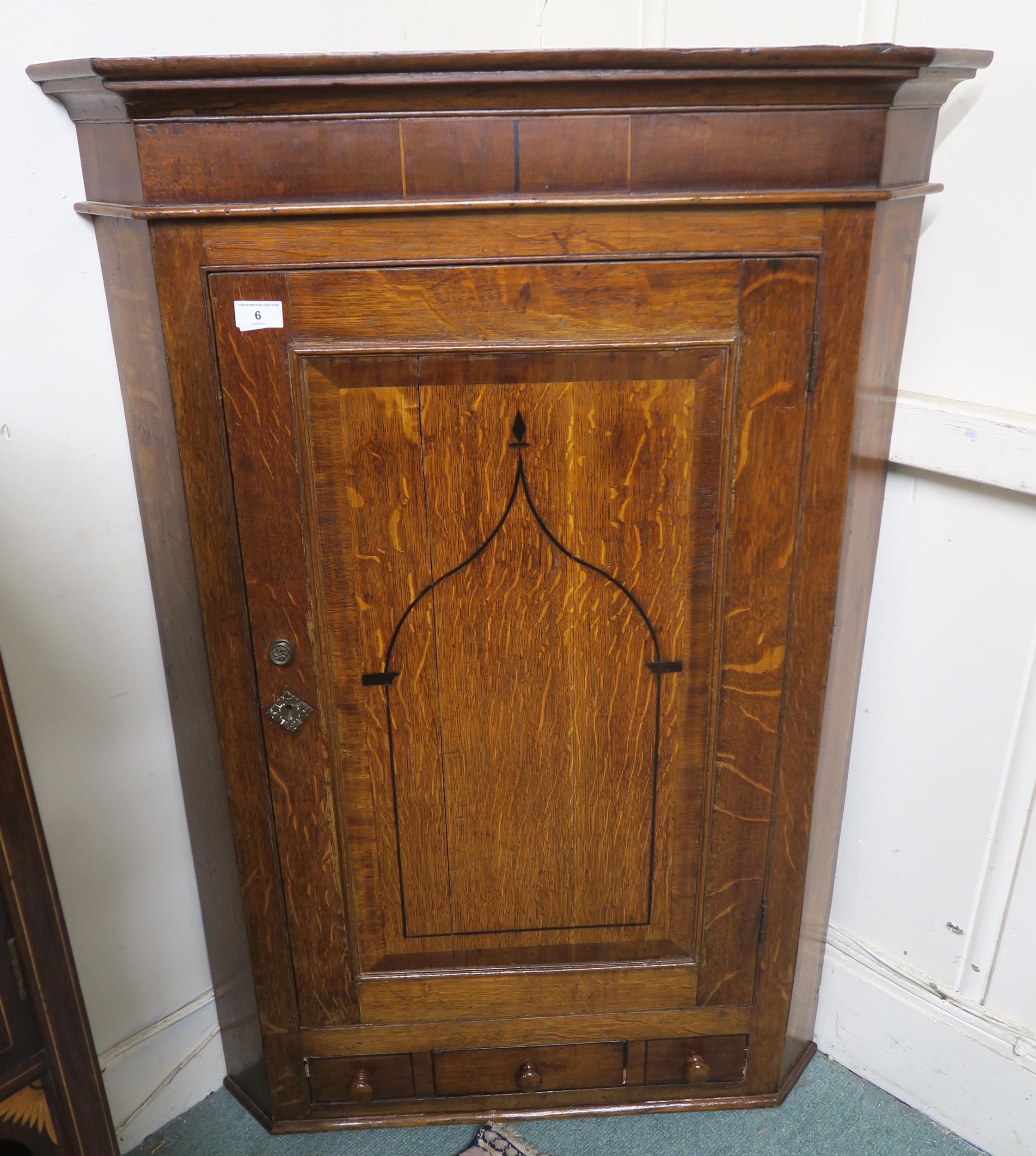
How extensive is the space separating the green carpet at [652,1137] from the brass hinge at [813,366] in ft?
4.03

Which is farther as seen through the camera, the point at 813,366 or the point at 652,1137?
the point at 652,1137

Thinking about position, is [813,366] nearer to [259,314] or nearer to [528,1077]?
[259,314]

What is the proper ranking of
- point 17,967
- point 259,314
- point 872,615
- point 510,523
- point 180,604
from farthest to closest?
point 872,615 < point 180,604 < point 510,523 < point 259,314 < point 17,967

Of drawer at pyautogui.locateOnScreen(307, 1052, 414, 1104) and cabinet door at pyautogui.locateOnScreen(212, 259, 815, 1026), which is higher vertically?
cabinet door at pyautogui.locateOnScreen(212, 259, 815, 1026)

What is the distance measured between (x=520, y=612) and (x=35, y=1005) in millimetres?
→ 711

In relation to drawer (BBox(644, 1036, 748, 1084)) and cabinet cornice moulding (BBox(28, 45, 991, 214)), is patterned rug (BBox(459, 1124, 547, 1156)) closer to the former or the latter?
drawer (BBox(644, 1036, 748, 1084))

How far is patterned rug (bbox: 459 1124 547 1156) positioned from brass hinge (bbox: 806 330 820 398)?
4.18 ft

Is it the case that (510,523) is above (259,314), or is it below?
below

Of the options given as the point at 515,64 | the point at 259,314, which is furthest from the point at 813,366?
the point at 259,314

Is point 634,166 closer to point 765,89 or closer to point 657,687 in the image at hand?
point 765,89

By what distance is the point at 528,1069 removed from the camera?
164 centimetres

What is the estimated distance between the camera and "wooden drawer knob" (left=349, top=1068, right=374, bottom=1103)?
162 centimetres

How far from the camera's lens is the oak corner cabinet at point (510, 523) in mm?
1121

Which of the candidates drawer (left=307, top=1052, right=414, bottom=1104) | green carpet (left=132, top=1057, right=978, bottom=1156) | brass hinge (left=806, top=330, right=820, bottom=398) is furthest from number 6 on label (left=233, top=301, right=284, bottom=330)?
green carpet (left=132, top=1057, right=978, bottom=1156)
